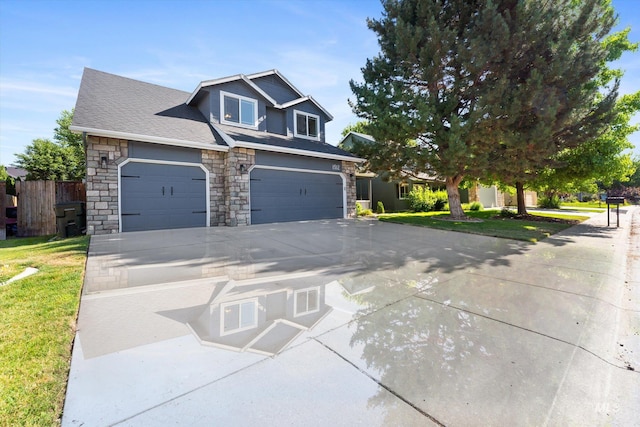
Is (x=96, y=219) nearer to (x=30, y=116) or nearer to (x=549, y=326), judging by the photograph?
(x=549, y=326)

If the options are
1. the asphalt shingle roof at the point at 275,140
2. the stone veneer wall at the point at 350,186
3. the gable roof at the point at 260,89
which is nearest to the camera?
the asphalt shingle roof at the point at 275,140

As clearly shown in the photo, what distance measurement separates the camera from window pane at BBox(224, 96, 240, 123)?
1162 centimetres

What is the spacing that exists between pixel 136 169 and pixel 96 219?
178cm

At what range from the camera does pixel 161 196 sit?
30.3 ft

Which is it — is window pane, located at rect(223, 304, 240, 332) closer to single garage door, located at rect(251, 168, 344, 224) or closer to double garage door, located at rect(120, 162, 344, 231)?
double garage door, located at rect(120, 162, 344, 231)

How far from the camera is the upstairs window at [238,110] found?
11.5 m

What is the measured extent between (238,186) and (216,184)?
87 cm

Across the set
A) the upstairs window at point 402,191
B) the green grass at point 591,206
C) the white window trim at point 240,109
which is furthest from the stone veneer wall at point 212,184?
the green grass at point 591,206

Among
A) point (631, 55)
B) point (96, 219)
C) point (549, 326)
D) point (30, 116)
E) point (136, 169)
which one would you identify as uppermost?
point (631, 55)

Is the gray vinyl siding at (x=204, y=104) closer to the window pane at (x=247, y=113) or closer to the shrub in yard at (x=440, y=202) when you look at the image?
the window pane at (x=247, y=113)

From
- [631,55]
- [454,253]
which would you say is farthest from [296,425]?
[631,55]

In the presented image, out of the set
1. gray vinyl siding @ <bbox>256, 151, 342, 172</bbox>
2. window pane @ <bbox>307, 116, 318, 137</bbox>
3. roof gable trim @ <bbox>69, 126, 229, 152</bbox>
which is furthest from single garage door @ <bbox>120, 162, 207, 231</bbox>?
window pane @ <bbox>307, 116, 318, 137</bbox>

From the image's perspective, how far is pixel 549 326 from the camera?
2654mm

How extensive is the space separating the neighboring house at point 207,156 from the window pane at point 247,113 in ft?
0.14
